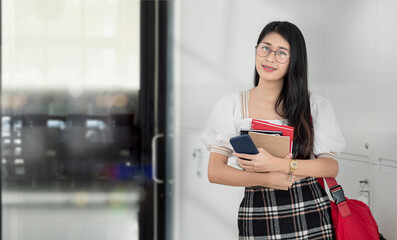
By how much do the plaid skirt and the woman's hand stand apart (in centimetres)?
12

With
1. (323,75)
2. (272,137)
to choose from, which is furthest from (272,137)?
(323,75)

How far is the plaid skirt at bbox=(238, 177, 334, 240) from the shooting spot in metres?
1.37

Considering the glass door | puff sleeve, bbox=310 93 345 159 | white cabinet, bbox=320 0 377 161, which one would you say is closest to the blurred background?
the glass door

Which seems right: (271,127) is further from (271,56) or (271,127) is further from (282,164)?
(271,56)

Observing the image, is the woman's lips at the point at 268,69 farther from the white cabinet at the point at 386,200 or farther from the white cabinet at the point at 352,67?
the white cabinet at the point at 386,200

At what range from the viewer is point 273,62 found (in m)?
1.39

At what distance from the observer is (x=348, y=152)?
1.68 m

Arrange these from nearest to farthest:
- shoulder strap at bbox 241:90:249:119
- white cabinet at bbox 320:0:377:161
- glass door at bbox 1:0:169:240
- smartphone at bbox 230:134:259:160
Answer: smartphone at bbox 230:134:259:160 < shoulder strap at bbox 241:90:249:119 < white cabinet at bbox 320:0:377:161 < glass door at bbox 1:0:169:240

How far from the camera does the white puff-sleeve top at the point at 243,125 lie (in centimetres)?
139

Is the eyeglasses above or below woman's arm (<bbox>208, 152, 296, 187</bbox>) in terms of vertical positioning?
above

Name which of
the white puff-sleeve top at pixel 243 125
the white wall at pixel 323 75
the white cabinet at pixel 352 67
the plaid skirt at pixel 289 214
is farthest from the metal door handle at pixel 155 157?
the plaid skirt at pixel 289 214

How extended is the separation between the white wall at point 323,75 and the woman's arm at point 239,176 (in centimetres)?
38

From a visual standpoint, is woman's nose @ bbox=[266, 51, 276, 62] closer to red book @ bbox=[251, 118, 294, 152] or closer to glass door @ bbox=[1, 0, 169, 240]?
red book @ bbox=[251, 118, 294, 152]

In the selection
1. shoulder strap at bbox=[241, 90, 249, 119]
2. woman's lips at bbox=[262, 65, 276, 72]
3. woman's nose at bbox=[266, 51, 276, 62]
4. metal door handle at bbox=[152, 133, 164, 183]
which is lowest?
metal door handle at bbox=[152, 133, 164, 183]
